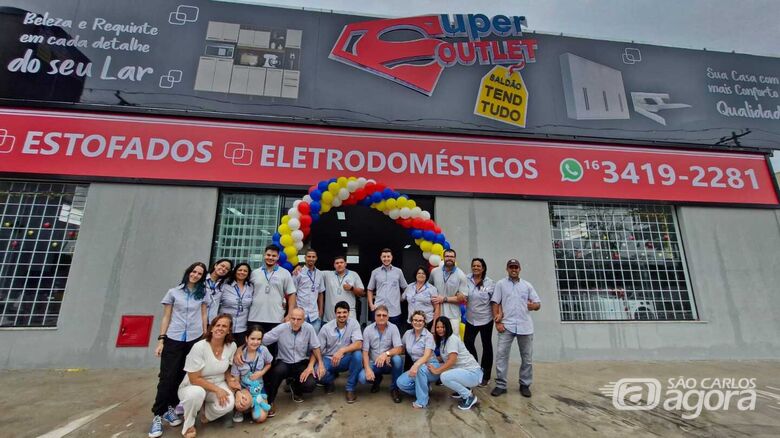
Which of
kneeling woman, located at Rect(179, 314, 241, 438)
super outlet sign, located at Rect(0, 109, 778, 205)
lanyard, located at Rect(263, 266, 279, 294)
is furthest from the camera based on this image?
super outlet sign, located at Rect(0, 109, 778, 205)

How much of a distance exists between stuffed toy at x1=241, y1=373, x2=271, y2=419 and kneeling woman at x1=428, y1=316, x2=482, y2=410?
1.76m

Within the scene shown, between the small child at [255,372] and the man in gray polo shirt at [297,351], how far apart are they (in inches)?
9.6

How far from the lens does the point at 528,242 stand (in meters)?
6.89

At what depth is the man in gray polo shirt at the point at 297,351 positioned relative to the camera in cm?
394

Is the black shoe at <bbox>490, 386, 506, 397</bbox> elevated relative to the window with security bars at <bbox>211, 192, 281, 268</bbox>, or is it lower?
lower

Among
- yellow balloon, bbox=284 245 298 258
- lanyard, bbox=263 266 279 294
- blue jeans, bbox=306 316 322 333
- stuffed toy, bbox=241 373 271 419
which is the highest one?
yellow balloon, bbox=284 245 298 258

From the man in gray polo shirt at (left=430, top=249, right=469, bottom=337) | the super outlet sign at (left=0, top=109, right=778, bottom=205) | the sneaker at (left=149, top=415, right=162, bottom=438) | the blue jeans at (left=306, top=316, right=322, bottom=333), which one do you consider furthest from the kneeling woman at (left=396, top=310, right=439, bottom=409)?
the super outlet sign at (left=0, top=109, right=778, bottom=205)

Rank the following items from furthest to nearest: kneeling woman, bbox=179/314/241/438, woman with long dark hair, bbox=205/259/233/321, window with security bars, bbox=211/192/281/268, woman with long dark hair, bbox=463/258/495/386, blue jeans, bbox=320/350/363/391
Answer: window with security bars, bbox=211/192/281/268 → woman with long dark hair, bbox=463/258/495/386 → blue jeans, bbox=320/350/363/391 → woman with long dark hair, bbox=205/259/233/321 → kneeling woman, bbox=179/314/241/438

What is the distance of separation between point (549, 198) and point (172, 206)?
709cm

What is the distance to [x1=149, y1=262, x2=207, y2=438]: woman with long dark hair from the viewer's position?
11.1ft

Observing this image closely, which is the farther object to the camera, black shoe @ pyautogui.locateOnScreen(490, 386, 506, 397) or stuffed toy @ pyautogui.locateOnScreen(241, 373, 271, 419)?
black shoe @ pyautogui.locateOnScreen(490, 386, 506, 397)

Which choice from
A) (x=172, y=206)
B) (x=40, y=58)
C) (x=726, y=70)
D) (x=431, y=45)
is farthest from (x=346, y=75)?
(x=726, y=70)

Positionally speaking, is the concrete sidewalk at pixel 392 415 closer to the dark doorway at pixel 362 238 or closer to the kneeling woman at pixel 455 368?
the kneeling woman at pixel 455 368

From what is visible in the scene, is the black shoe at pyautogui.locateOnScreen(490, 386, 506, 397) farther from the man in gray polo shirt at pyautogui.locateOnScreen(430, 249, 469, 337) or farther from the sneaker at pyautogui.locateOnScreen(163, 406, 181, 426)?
the sneaker at pyautogui.locateOnScreen(163, 406, 181, 426)
